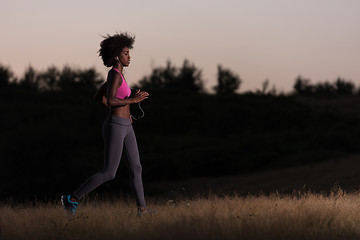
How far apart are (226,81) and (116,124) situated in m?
42.7

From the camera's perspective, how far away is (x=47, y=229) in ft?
21.9

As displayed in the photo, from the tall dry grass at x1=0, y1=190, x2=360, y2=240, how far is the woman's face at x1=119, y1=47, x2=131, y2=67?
199 cm

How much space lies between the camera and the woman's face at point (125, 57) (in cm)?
727

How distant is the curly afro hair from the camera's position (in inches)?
286

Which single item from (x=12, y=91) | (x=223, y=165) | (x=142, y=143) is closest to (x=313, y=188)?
(x=223, y=165)

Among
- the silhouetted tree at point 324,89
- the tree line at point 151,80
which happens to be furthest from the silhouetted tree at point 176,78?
the silhouetted tree at point 324,89

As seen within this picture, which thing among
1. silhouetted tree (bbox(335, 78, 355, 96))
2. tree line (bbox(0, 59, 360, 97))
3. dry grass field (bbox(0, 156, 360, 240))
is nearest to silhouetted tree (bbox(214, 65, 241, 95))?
tree line (bbox(0, 59, 360, 97))

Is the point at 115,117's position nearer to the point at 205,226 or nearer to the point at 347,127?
the point at 205,226

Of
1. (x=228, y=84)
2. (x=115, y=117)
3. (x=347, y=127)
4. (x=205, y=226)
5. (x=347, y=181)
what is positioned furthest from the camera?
Result: (x=228, y=84)

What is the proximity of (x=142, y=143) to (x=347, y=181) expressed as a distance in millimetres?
14196

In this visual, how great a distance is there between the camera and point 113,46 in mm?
7258

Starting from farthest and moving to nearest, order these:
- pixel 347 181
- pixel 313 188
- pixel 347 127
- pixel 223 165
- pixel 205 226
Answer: pixel 347 127, pixel 223 165, pixel 347 181, pixel 313 188, pixel 205 226

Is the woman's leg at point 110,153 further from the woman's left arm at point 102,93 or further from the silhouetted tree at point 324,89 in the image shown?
the silhouetted tree at point 324,89

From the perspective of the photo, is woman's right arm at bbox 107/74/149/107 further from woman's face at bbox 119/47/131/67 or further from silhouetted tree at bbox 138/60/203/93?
silhouetted tree at bbox 138/60/203/93
